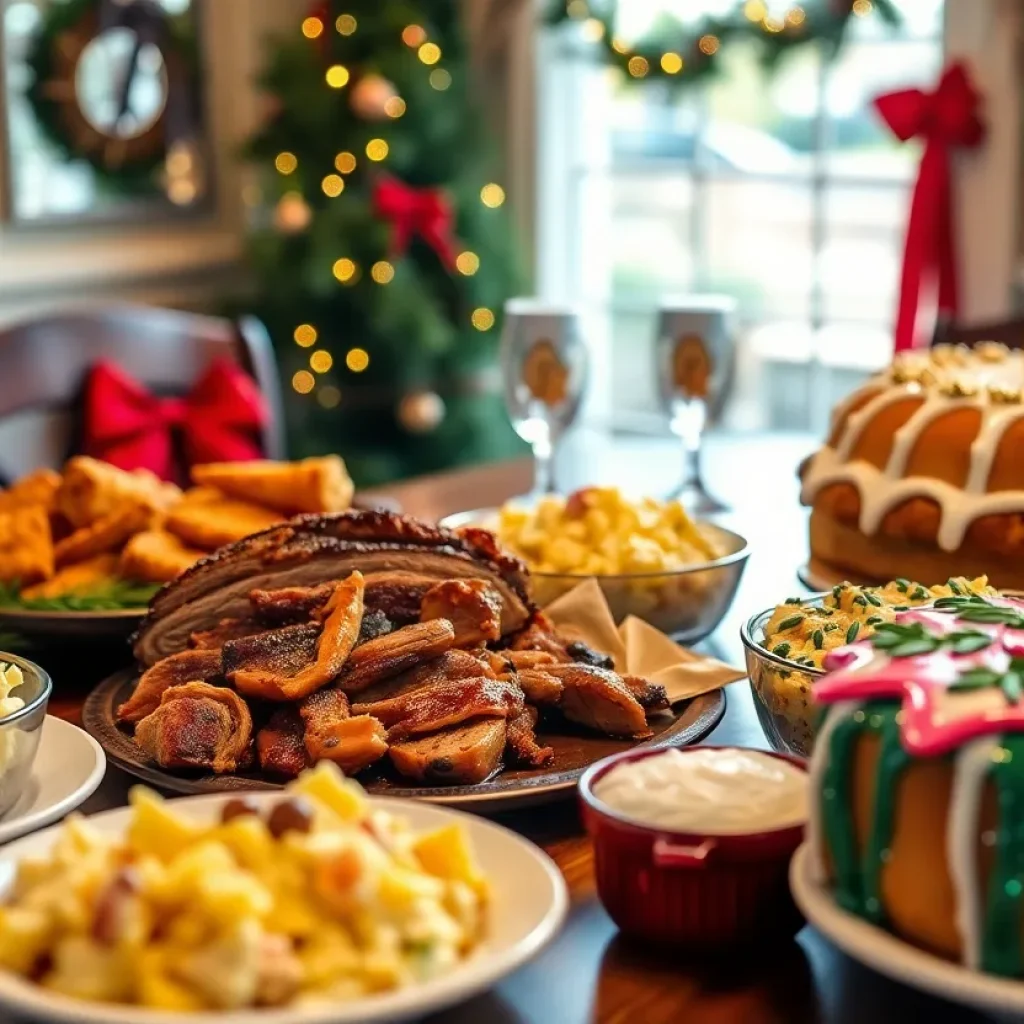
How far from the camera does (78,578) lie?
1605mm

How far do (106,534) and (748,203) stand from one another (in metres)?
3.39

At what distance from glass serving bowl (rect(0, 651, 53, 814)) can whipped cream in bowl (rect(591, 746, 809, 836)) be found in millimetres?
380

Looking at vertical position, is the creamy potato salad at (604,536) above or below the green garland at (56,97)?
below

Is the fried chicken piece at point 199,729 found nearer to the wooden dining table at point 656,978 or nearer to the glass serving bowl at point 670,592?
the wooden dining table at point 656,978

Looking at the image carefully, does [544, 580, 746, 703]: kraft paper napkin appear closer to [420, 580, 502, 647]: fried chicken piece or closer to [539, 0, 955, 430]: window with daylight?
[420, 580, 502, 647]: fried chicken piece

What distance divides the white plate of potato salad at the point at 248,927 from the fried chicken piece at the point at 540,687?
15.9 inches

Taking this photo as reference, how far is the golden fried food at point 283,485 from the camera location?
5.53 ft

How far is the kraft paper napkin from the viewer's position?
133 cm

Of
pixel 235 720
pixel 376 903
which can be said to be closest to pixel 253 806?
pixel 376 903

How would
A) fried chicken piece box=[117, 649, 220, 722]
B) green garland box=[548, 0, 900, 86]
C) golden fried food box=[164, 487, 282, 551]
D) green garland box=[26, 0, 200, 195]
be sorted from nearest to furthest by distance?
fried chicken piece box=[117, 649, 220, 722], golden fried food box=[164, 487, 282, 551], green garland box=[548, 0, 900, 86], green garland box=[26, 0, 200, 195]

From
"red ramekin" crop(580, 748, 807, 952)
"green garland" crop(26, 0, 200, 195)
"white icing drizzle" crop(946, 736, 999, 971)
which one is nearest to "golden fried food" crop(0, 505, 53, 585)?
"red ramekin" crop(580, 748, 807, 952)

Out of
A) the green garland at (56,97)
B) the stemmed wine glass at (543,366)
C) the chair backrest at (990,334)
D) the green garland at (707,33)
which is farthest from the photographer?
the green garland at (56,97)

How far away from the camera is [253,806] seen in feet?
2.76

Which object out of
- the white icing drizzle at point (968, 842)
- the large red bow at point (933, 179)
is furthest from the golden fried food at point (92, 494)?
the large red bow at point (933, 179)
